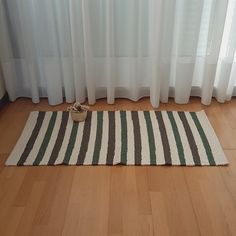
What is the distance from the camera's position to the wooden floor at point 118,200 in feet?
4.26

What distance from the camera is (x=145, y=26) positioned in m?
2.04

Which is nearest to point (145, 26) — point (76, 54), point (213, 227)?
point (76, 54)

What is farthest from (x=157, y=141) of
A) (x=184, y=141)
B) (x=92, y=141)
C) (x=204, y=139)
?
(x=92, y=141)

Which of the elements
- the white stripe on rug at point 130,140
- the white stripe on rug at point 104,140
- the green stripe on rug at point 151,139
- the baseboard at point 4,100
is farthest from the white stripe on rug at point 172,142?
the baseboard at point 4,100

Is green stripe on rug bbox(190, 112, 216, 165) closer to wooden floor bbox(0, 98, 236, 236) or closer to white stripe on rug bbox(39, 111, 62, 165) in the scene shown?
wooden floor bbox(0, 98, 236, 236)

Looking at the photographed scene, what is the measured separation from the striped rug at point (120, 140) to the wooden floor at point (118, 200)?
6 cm

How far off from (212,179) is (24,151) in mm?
1091

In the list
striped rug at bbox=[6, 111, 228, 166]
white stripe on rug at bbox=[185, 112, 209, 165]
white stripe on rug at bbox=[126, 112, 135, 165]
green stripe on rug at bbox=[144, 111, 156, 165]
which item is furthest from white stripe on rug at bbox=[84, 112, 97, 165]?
white stripe on rug at bbox=[185, 112, 209, 165]

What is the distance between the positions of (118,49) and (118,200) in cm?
113

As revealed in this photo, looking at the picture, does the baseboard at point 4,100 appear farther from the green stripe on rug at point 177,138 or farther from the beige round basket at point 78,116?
the green stripe on rug at point 177,138

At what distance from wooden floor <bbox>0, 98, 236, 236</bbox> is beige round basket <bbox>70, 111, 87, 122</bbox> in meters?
0.46

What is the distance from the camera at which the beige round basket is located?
2005mm

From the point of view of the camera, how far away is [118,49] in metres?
2.12

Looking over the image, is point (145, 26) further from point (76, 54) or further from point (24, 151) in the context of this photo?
point (24, 151)
